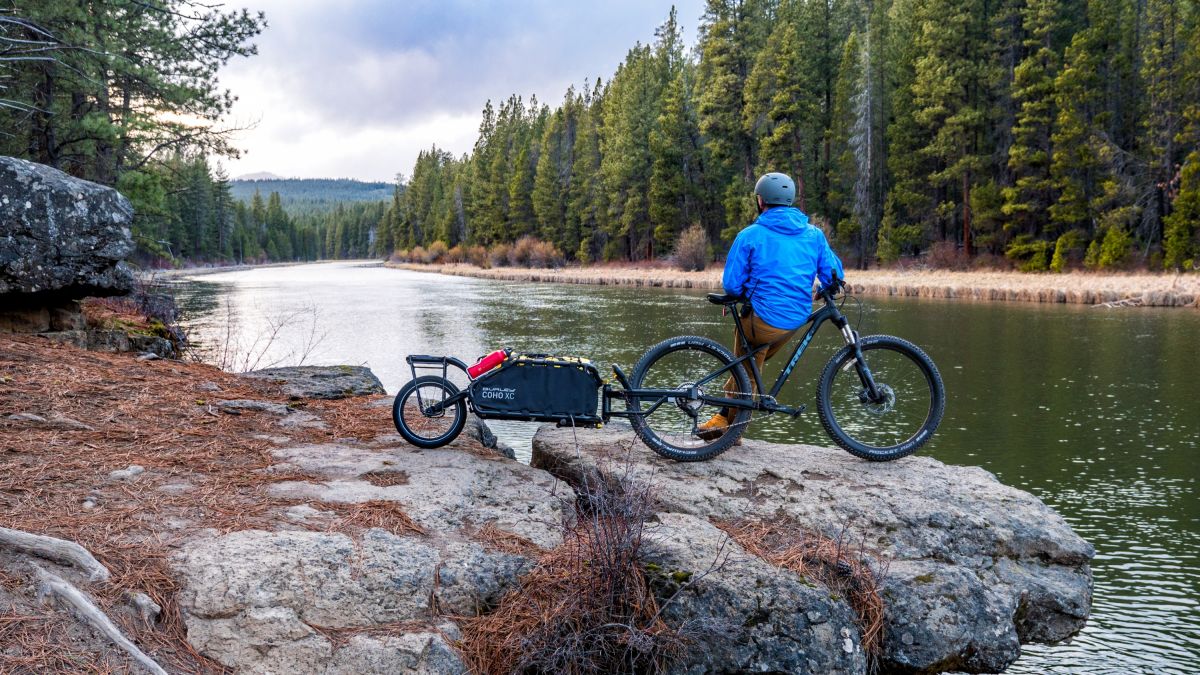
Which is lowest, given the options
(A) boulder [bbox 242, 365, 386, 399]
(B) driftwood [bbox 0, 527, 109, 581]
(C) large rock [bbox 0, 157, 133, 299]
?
(B) driftwood [bbox 0, 527, 109, 581]

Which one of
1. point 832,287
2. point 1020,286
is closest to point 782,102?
point 1020,286

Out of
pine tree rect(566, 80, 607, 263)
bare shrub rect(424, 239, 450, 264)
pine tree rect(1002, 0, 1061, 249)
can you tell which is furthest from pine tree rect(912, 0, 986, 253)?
bare shrub rect(424, 239, 450, 264)

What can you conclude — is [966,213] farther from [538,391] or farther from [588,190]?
[538,391]

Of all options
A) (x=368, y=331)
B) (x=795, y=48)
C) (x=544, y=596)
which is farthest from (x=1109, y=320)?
(x=795, y=48)

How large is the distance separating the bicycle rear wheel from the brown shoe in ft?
0.09

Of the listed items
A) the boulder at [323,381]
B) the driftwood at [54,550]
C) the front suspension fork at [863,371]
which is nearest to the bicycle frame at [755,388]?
the front suspension fork at [863,371]

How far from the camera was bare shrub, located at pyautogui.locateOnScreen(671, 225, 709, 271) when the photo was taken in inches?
1865

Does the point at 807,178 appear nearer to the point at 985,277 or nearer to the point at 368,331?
the point at 985,277

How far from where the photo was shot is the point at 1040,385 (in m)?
13.4

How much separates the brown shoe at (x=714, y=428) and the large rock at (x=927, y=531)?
17 centimetres

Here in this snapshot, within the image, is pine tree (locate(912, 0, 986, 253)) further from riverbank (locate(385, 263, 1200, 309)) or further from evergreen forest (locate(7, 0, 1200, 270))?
riverbank (locate(385, 263, 1200, 309))

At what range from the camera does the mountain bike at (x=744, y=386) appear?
5.50m

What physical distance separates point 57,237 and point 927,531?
7591mm

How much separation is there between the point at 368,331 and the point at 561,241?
5280 cm
